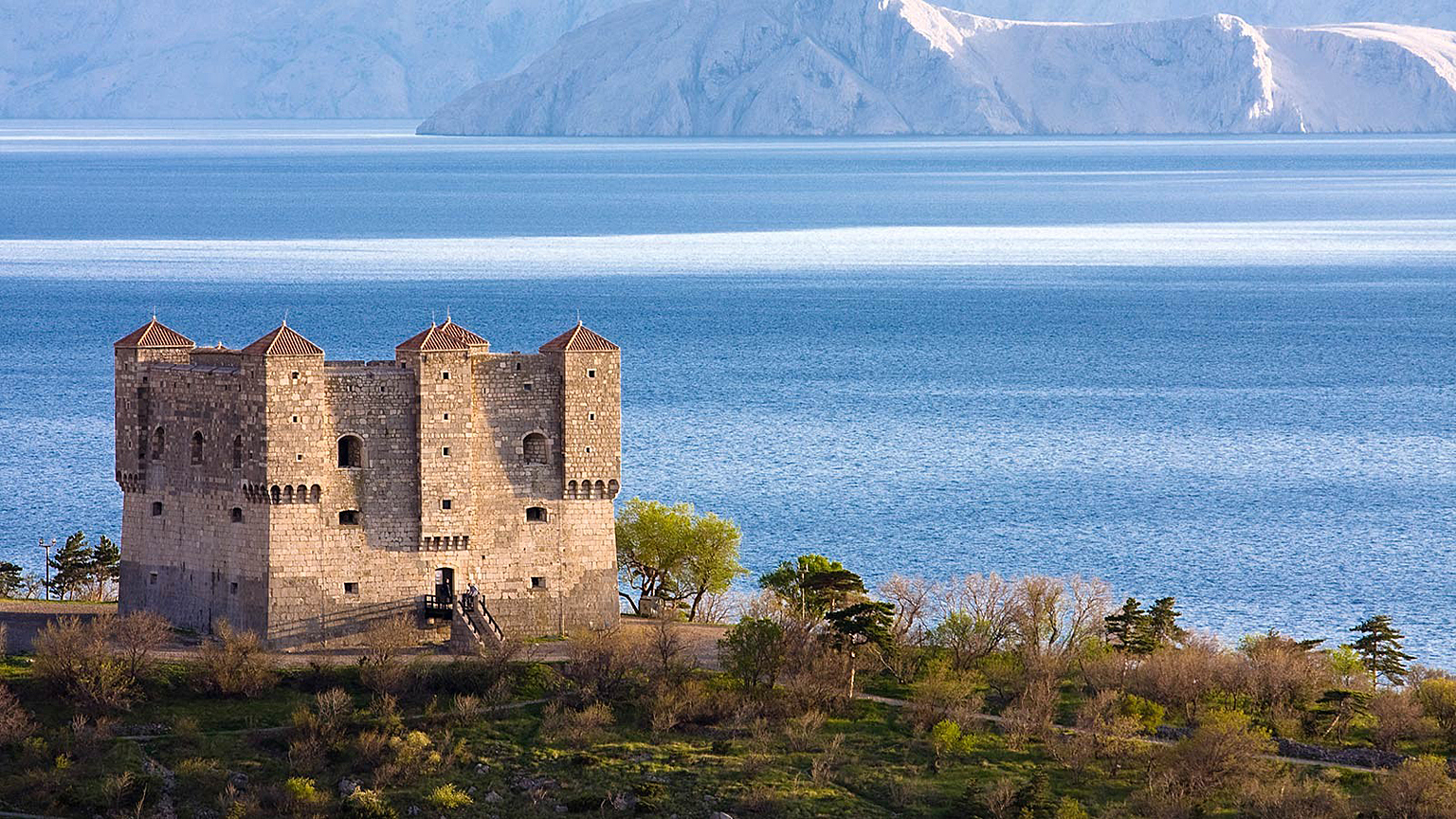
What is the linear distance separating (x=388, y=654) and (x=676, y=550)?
706 inches

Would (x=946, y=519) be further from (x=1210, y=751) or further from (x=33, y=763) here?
(x=33, y=763)

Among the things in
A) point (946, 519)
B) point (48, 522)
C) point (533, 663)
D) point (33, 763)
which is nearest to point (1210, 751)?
point (533, 663)

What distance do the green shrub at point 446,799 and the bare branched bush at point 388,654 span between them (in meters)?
5.96

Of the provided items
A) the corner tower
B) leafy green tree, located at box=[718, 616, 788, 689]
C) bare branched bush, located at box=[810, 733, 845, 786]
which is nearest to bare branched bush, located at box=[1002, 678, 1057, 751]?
bare branched bush, located at box=[810, 733, 845, 786]

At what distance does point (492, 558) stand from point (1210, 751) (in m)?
24.8

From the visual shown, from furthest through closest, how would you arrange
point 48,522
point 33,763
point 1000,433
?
1. point 1000,433
2. point 48,522
3. point 33,763

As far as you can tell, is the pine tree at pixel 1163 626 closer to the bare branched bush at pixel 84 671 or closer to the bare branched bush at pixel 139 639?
the bare branched bush at pixel 139 639

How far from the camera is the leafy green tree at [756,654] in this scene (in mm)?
77062

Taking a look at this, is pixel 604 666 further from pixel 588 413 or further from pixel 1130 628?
pixel 1130 628

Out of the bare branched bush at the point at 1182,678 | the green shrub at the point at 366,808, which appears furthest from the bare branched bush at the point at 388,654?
the bare branched bush at the point at 1182,678

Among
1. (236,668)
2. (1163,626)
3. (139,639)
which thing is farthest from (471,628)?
(1163,626)

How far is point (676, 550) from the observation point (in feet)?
302

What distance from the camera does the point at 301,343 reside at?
3073 inches

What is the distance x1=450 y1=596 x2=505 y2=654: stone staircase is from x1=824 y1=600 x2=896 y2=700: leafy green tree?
431 inches
